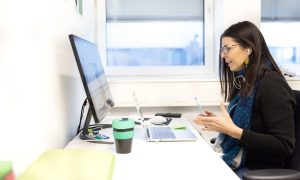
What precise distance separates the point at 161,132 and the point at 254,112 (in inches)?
17.8

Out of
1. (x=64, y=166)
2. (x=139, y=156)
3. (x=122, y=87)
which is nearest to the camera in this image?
(x=64, y=166)

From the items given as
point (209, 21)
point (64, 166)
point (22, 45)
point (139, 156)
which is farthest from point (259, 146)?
point (209, 21)

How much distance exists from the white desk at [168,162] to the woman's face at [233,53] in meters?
0.47

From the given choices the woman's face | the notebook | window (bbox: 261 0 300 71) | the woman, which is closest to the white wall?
the notebook

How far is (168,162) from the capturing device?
3.34ft

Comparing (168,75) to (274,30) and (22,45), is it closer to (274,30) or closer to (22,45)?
(274,30)

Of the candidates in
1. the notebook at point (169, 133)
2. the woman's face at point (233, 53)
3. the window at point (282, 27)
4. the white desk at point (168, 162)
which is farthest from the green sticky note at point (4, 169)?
the window at point (282, 27)

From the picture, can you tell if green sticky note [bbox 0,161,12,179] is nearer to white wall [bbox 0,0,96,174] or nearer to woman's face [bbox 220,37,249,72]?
white wall [bbox 0,0,96,174]

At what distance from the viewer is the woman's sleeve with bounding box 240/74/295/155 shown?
125cm

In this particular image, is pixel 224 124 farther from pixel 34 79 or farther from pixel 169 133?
pixel 34 79

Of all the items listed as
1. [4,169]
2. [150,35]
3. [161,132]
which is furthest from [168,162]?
[150,35]

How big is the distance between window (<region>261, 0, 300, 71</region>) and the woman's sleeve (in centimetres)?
139

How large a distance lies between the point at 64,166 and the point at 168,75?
1.78 meters

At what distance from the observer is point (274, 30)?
2.58 m
